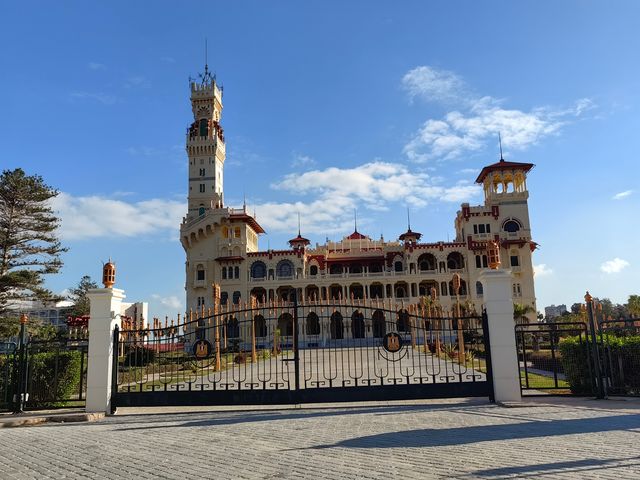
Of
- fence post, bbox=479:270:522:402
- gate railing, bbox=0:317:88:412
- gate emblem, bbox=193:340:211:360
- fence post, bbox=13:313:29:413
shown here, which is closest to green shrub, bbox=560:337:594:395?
fence post, bbox=479:270:522:402

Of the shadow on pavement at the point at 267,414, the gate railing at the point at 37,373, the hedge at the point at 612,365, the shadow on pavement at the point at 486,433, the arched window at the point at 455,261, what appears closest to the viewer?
the shadow on pavement at the point at 486,433

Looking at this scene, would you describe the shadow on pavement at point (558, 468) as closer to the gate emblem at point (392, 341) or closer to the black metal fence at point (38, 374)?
the gate emblem at point (392, 341)

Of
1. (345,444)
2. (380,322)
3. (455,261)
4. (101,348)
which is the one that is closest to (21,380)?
(101,348)

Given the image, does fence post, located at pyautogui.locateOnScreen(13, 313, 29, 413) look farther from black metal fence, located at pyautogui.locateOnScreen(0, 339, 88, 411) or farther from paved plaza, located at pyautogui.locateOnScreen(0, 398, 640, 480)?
paved plaza, located at pyautogui.locateOnScreen(0, 398, 640, 480)

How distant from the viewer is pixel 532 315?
55781 millimetres

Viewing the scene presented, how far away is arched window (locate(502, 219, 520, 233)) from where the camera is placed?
58938 mm

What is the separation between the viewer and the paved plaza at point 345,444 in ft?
18.3

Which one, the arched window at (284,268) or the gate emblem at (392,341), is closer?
the gate emblem at (392,341)

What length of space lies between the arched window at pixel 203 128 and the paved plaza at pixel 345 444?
A: 197 feet

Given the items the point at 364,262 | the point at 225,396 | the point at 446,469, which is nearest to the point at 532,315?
the point at 364,262

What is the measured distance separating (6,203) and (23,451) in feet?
94.8

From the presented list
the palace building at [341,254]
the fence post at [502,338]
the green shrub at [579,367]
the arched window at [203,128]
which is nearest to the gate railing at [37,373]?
the fence post at [502,338]

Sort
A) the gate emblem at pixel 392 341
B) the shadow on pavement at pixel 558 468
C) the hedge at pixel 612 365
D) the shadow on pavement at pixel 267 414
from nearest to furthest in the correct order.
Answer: the shadow on pavement at pixel 558 468 → the shadow on pavement at pixel 267 414 → the gate emblem at pixel 392 341 → the hedge at pixel 612 365

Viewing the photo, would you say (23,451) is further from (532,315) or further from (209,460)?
(532,315)
